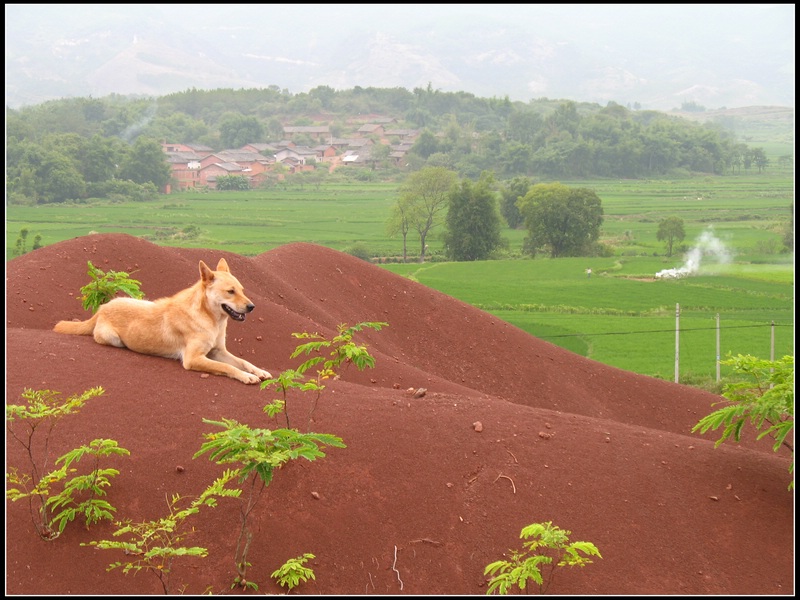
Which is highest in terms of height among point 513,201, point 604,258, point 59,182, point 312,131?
point 312,131

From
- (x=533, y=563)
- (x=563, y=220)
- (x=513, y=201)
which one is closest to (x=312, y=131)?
(x=513, y=201)

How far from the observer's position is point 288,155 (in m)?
116

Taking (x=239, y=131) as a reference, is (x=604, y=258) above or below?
below

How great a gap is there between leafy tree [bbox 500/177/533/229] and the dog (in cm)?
5978

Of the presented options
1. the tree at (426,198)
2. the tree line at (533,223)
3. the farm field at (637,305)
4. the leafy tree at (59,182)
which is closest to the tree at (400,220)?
the tree at (426,198)

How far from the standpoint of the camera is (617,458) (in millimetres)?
9516

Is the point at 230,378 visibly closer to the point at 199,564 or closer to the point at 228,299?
the point at 228,299

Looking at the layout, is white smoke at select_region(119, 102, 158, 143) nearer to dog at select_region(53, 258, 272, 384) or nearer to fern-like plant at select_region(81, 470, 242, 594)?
dog at select_region(53, 258, 272, 384)

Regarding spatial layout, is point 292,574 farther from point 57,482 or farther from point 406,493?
point 57,482

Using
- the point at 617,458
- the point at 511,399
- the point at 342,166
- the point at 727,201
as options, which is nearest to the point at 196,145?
the point at 342,166

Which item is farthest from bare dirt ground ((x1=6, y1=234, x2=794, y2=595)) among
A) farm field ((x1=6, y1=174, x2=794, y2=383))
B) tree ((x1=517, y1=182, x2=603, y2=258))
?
tree ((x1=517, y1=182, x2=603, y2=258))

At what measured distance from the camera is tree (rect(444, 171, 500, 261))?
58188 mm

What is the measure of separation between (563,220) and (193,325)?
5057 cm

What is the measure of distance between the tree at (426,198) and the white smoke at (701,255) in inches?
661
